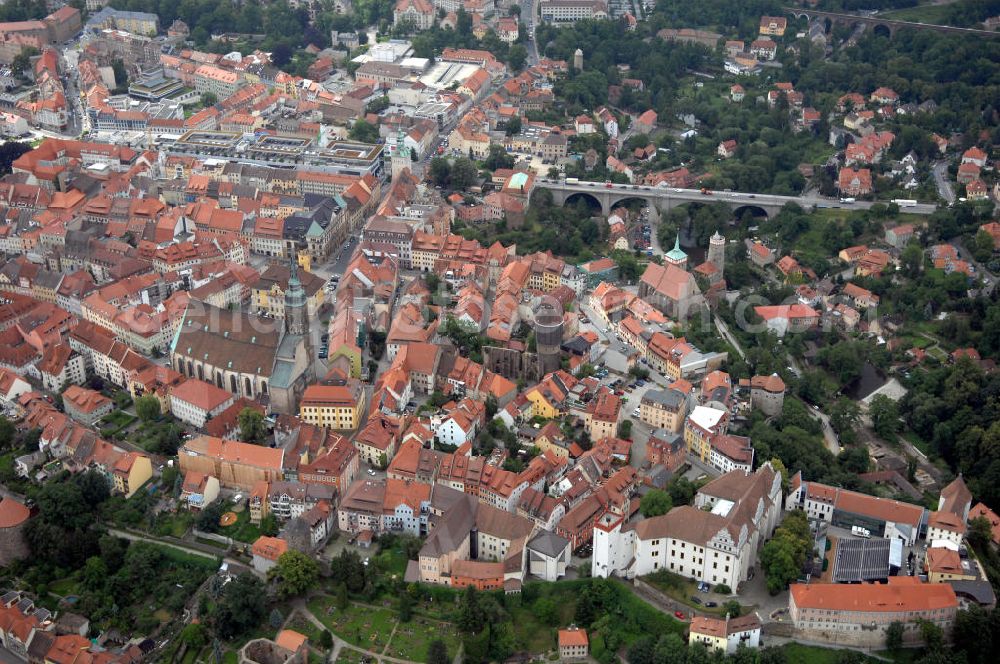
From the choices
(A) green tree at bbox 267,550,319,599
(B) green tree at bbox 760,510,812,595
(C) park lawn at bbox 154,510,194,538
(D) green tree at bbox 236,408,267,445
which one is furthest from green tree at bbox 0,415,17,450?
(B) green tree at bbox 760,510,812,595

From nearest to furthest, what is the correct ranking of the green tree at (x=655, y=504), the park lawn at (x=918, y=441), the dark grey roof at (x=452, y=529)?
the dark grey roof at (x=452, y=529) → the green tree at (x=655, y=504) → the park lawn at (x=918, y=441)

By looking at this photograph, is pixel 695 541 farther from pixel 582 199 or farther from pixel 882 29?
pixel 882 29

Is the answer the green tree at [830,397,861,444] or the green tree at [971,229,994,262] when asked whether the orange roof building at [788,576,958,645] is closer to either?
the green tree at [830,397,861,444]

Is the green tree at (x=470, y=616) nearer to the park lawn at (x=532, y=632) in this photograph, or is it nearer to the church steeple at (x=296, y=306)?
the park lawn at (x=532, y=632)

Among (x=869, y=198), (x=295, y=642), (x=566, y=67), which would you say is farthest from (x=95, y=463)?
(x=566, y=67)

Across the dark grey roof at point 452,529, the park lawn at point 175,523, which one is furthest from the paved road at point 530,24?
the park lawn at point 175,523

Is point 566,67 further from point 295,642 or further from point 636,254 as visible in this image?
point 295,642

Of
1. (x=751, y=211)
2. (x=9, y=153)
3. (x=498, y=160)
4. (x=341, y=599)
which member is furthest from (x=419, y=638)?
(x=9, y=153)
